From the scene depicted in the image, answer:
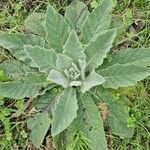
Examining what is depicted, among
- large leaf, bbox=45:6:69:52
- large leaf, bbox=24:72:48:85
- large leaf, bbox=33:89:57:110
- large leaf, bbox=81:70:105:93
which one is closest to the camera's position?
large leaf, bbox=81:70:105:93

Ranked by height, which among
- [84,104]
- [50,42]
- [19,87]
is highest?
[50,42]

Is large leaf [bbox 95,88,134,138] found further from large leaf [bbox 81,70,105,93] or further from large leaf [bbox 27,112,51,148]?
large leaf [bbox 27,112,51,148]

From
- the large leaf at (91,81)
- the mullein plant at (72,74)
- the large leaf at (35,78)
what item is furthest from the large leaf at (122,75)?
the large leaf at (35,78)

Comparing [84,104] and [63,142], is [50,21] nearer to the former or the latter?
[84,104]

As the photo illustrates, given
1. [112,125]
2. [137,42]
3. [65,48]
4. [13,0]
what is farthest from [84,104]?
[13,0]

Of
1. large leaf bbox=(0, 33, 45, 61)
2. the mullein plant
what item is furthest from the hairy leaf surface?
large leaf bbox=(0, 33, 45, 61)
